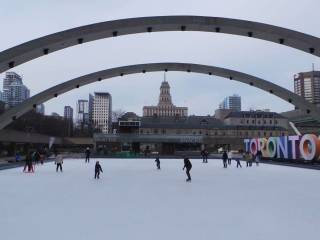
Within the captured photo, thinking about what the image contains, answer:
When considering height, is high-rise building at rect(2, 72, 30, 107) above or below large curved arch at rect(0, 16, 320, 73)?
above

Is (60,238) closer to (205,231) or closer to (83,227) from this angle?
(83,227)

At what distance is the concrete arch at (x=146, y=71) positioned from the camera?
24.5m

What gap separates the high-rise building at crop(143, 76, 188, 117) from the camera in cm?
12375

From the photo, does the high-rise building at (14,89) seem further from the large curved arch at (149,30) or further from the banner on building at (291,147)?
the large curved arch at (149,30)

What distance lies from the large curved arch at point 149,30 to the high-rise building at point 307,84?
10862 centimetres

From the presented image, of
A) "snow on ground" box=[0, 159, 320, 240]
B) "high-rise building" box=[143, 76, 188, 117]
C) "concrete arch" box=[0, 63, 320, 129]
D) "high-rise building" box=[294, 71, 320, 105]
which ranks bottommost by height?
"snow on ground" box=[0, 159, 320, 240]

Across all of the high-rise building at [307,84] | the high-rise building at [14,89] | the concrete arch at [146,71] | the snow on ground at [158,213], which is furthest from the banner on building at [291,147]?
the high-rise building at [14,89]

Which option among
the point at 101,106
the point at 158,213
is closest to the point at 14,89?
the point at 101,106

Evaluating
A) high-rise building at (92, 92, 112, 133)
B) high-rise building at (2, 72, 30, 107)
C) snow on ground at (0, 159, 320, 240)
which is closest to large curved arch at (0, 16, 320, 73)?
snow on ground at (0, 159, 320, 240)

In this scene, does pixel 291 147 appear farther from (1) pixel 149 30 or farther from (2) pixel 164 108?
(2) pixel 164 108

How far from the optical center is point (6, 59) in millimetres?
14789

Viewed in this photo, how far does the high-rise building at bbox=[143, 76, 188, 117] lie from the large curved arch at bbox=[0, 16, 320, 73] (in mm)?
105689

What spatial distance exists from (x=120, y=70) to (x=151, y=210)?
17.4 metres

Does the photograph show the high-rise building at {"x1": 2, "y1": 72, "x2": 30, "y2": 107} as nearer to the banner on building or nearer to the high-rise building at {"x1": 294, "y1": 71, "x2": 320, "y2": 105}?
the banner on building
